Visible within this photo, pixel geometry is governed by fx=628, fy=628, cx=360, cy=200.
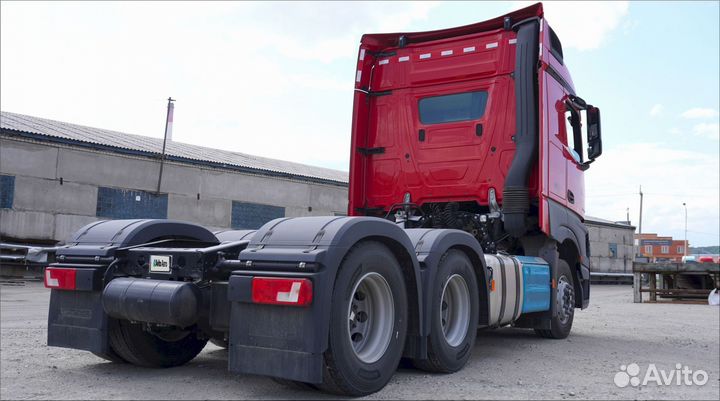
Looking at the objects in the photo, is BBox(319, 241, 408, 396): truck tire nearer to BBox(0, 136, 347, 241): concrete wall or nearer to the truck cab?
the truck cab

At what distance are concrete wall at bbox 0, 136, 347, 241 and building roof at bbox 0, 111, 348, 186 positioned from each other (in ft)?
0.77

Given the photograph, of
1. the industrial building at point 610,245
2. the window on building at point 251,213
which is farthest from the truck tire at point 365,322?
the industrial building at point 610,245

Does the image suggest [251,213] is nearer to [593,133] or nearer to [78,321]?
[593,133]

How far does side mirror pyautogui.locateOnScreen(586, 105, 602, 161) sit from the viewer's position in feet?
25.4

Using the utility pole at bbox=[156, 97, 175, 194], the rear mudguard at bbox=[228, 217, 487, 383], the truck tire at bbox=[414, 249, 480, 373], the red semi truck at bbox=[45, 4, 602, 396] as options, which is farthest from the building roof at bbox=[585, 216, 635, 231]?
the rear mudguard at bbox=[228, 217, 487, 383]

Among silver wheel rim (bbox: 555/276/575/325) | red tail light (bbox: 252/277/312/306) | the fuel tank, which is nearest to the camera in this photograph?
red tail light (bbox: 252/277/312/306)

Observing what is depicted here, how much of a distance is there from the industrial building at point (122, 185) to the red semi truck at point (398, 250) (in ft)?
46.3

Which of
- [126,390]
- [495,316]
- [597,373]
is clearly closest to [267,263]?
[126,390]

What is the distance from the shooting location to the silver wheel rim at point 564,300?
7301 millimetres

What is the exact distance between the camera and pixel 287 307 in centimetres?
346

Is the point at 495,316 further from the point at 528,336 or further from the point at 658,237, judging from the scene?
the point at 658,237

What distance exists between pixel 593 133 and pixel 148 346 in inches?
228

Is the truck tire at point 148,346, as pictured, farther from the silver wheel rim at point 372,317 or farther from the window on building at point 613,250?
the window on building at point 613,250

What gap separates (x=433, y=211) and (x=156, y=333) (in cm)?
340
